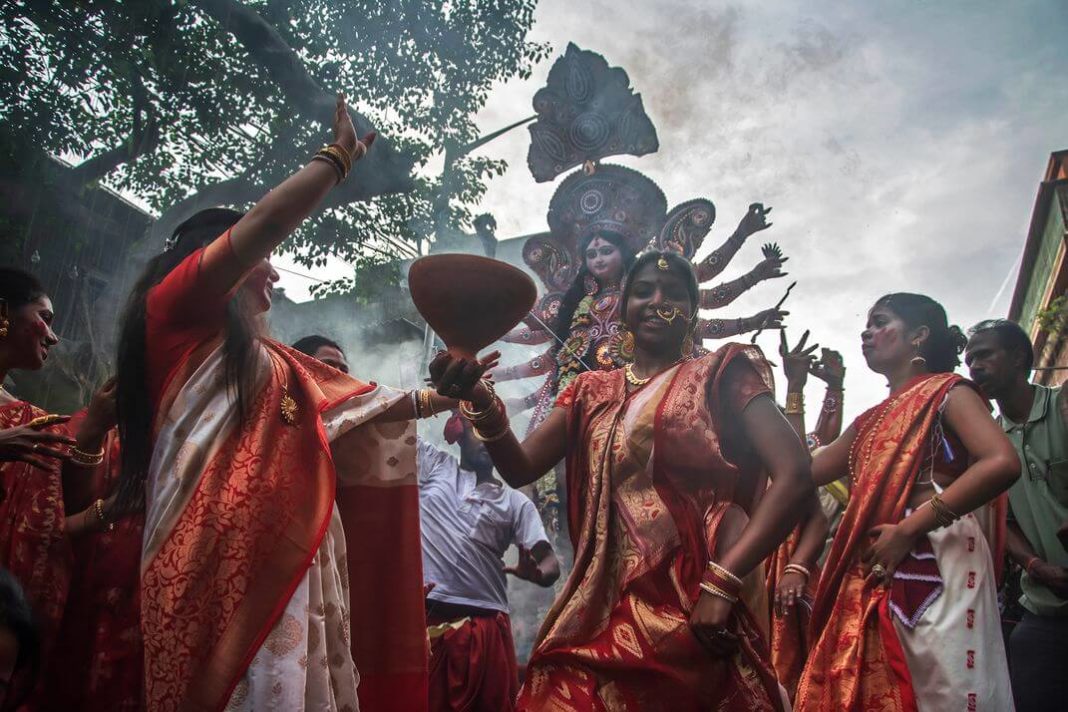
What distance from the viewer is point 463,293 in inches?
91.7

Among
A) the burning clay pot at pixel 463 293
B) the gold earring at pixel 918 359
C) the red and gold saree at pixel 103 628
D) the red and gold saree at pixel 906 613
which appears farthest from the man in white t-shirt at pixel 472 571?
the gold earring at pixel 918 359

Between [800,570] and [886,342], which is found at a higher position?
[886,342]

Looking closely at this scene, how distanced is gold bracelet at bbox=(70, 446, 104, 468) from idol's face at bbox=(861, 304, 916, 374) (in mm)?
3063

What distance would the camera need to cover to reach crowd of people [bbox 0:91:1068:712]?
1.96 meters

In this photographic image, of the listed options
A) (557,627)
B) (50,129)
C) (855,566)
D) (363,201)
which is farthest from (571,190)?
(557,627)

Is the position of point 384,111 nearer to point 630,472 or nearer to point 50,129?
point 50,129

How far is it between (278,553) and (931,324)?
2.90m

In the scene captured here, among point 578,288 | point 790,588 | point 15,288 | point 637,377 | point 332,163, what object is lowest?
point 790,588

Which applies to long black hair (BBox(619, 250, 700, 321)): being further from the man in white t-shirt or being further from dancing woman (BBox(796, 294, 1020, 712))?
the man in white t-shirt

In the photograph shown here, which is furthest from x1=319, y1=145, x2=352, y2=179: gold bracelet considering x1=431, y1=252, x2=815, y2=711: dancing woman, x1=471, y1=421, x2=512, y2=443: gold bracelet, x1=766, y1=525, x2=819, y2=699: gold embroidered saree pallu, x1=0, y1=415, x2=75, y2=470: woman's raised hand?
x1=766, y1=525, x2=819, y2=699: gold embroidered saree pallu

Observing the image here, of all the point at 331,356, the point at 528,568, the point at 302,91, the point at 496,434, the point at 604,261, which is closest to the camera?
the point at 496,434

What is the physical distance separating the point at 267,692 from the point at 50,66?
7.90 meters

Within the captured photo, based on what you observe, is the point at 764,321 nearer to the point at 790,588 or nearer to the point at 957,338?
the point at 957,338

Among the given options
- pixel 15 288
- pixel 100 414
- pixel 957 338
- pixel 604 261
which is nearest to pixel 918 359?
pixel 957 338
